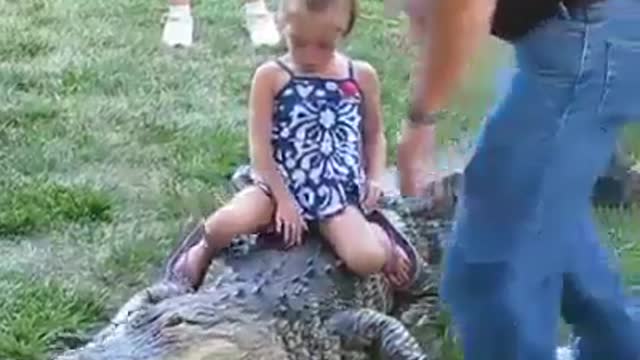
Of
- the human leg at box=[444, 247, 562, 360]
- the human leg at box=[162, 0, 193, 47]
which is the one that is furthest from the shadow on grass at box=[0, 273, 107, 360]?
the human leg at box=[162, 0, 193, 47]

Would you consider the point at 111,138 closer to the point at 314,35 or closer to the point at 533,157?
the point at 314,35

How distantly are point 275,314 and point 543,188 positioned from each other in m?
1.02

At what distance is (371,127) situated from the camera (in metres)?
4.03

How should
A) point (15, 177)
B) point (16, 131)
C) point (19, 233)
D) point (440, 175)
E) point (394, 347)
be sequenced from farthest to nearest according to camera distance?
1. point (16, 131)
2. point (15, 177)
3. point (19, 233)
4. point (440, 175)
5. point (394, 347)

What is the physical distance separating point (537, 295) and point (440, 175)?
156cm

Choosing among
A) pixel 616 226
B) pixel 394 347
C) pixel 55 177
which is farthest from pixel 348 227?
pixel 55 177

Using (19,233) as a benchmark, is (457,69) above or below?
above

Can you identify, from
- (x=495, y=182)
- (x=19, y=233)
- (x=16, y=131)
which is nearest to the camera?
(x=495, y=182)

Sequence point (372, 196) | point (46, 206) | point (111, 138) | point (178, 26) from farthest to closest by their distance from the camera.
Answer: point (178, 26)
point (111, 138)
point (46, 206)
point (372, 196)

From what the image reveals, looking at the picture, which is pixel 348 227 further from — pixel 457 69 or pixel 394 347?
pixel 457 69

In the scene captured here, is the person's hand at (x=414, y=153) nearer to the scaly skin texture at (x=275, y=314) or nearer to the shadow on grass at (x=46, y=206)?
the scaly skin texture at (x=275, y=314)

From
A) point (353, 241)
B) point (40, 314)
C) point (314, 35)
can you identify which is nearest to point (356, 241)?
point (353, 241)

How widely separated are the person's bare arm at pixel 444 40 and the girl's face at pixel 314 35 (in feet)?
2.79

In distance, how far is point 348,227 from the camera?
3.90 metres
